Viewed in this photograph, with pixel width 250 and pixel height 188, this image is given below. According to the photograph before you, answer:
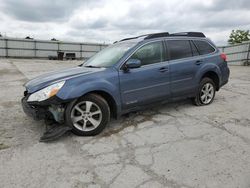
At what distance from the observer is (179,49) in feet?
17.0

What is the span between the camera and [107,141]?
12.5 feet

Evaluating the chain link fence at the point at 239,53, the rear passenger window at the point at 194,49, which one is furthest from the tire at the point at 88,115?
the chain link fence at the point at 239,53

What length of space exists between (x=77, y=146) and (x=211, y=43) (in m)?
4.19

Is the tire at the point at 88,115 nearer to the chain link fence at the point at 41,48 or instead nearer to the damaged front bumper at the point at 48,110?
the damaged front bumper at the point at 48,110

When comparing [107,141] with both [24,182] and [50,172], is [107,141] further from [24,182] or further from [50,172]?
[24,182]

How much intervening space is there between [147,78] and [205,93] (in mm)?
1922

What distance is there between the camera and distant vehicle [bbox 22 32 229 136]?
3775 mm

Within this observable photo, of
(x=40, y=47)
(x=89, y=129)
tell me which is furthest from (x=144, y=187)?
(x=40, y=47)

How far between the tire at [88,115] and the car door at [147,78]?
47 cm

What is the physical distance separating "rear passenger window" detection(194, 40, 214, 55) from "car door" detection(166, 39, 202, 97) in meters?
0.17

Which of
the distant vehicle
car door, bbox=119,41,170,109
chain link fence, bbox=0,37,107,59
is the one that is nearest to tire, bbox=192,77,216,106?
the distant vehicle

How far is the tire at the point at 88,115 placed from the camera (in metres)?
3.83

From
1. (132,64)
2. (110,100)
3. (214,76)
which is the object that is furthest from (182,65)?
(110,100)

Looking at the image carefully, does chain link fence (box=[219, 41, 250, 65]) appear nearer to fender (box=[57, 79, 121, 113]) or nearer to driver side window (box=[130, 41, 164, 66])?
driver side window (box=[130, 41, 164, 66])
